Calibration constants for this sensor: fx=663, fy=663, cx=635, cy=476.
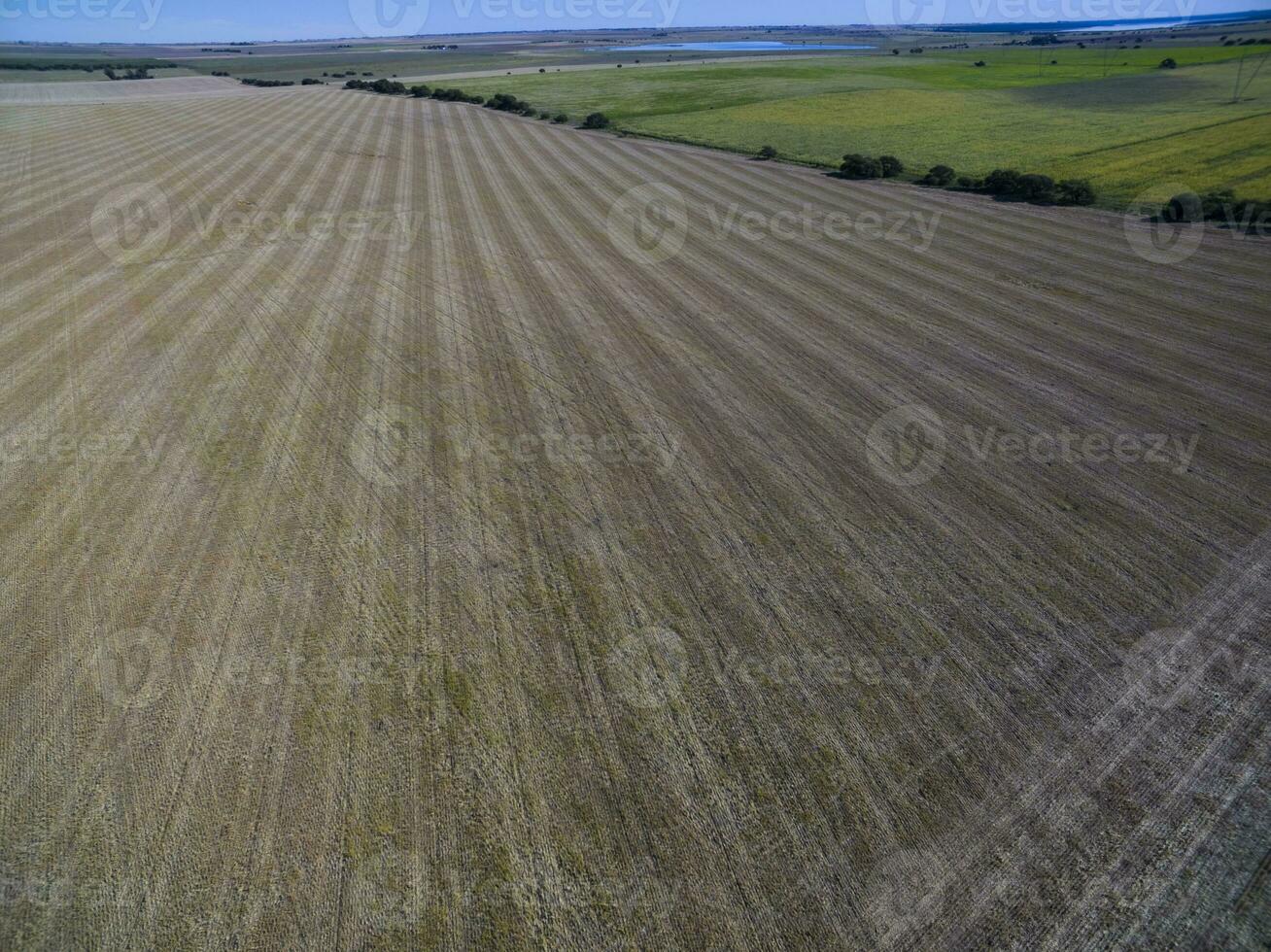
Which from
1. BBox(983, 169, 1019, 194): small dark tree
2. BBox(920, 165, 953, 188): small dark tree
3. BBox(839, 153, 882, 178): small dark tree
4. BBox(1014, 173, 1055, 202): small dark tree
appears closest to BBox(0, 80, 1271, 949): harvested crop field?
BBox(1014, 173, 1055, 202): small dark tree

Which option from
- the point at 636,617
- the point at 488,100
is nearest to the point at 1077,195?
the point at 636,617

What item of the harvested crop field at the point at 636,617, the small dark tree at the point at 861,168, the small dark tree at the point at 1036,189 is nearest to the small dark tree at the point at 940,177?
the small dark tree at the point at 861,168

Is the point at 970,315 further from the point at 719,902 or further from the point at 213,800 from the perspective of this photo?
the point at 213,800

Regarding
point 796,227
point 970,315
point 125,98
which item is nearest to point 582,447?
point 970,315

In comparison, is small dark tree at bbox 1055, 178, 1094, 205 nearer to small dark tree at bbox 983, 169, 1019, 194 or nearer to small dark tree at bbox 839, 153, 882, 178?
small dark tree at bbox 983, 169, 1019, 194

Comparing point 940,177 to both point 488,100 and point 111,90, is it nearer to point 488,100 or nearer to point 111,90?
point 488,100

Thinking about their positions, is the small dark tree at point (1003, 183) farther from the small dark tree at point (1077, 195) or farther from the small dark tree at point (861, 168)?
the small dark tree at point (861, 168)
